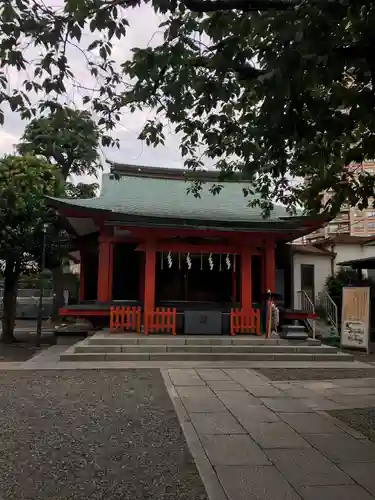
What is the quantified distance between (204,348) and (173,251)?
11.7 ft

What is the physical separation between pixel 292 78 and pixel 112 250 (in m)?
11.8

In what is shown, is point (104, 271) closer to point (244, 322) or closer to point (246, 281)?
point (246, 281)

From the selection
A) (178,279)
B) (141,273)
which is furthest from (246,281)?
(141,273)

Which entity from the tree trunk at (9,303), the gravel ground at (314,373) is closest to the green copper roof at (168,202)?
the tree trunk at (9,303)

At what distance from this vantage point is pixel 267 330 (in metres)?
12.2

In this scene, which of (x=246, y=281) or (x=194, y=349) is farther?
(x=246, y=281)

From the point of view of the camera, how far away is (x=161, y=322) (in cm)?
1244

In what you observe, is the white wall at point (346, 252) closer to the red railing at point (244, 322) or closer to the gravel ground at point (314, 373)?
the red railing at point (244, 322)

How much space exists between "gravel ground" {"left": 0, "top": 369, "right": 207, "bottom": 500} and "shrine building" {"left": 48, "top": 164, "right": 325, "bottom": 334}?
18.1 ft

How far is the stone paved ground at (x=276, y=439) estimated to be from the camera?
339cm

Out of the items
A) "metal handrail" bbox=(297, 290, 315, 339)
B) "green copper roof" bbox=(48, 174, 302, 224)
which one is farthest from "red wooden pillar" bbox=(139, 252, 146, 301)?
"metal handrail" bbox=(297, 290, 315, 339)

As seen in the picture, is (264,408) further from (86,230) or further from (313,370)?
(86,230)

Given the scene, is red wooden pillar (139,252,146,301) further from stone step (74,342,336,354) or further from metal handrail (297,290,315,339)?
metal handrail (297,290,315,339)

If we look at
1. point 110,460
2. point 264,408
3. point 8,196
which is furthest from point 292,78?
point 264,408
